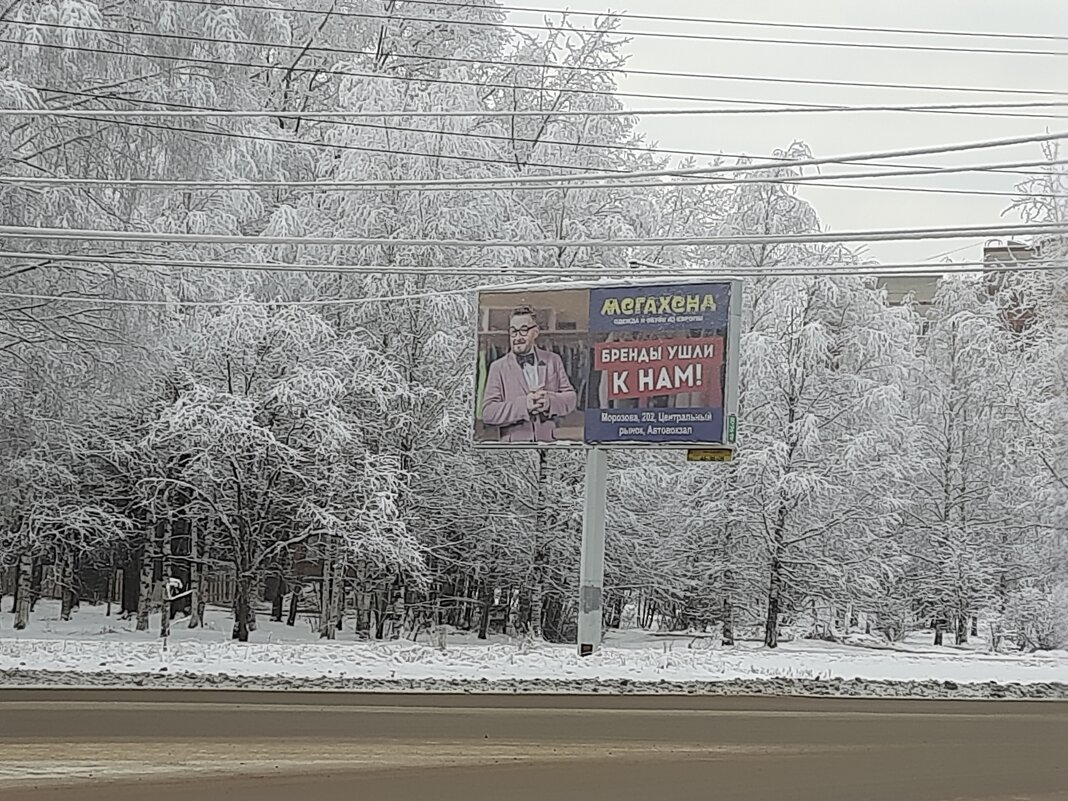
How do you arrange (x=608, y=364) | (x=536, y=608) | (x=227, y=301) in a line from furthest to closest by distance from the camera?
(x=536, y=608)
(x=227, y=301)
(x=608, y=364)

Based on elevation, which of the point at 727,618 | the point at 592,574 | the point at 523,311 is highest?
the point at 523,311

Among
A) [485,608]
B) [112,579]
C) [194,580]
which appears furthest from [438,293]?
[112,579]

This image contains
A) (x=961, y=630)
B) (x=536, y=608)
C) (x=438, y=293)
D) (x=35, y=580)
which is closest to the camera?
(x=438, y=293)

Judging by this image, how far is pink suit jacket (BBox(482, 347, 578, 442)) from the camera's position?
26125 millimetres

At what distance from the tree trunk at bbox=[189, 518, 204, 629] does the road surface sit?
15.4m

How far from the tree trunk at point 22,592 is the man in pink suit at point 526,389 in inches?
495

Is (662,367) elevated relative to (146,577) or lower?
elevated

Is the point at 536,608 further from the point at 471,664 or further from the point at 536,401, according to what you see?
the point at 471,664

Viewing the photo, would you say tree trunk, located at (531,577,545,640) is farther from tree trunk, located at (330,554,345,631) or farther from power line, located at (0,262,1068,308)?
power line, located at (0,262,1068,308)

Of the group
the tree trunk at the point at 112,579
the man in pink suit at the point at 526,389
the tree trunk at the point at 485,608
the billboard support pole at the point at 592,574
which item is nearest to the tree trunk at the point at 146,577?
the tree trunk at the point at 112,579

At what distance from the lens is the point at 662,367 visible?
25219 millimetres

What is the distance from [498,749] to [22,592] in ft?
77.8

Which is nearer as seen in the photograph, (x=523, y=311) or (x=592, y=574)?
(x=592, y=574)

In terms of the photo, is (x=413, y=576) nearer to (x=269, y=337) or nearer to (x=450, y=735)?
(x=269, y=337)
